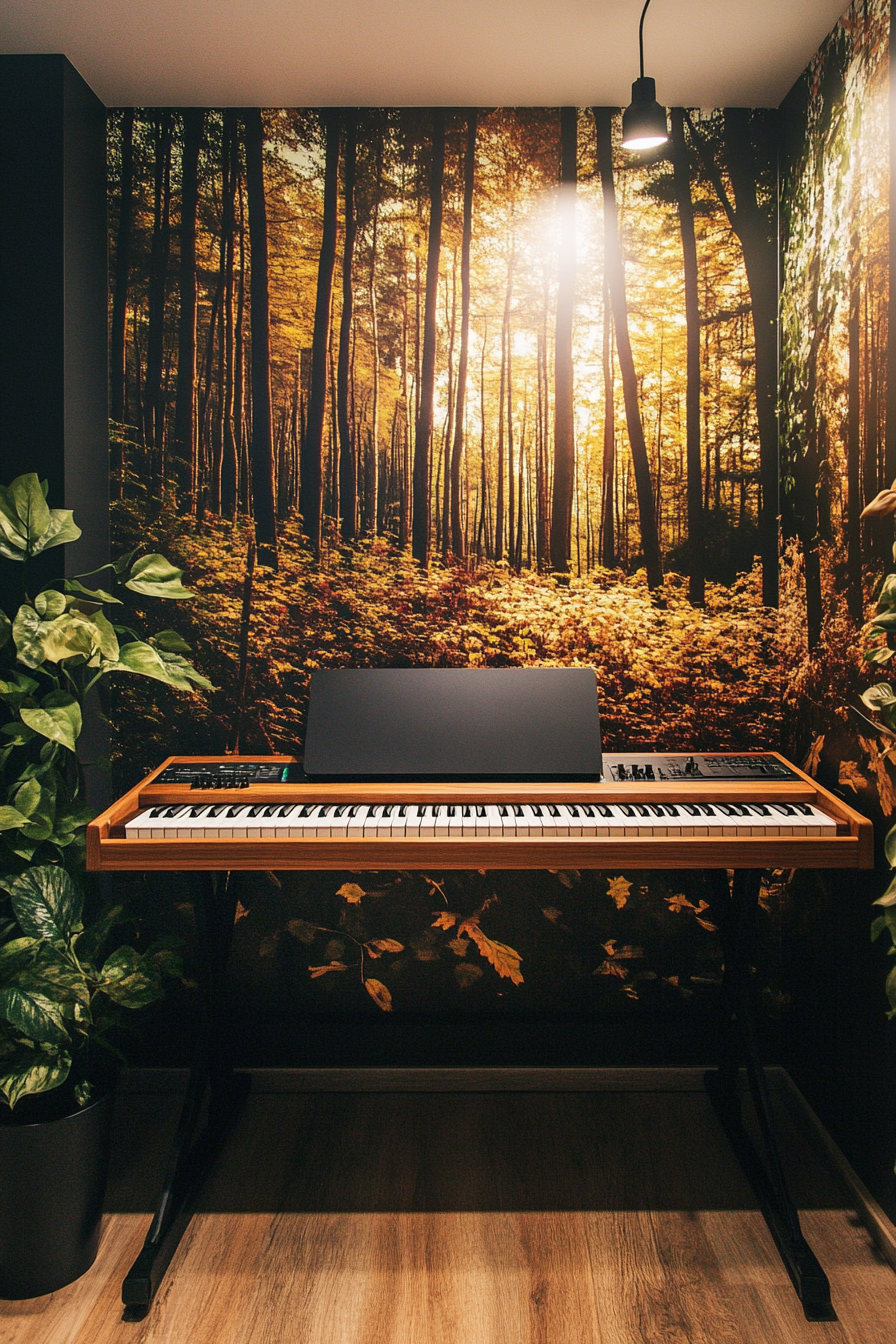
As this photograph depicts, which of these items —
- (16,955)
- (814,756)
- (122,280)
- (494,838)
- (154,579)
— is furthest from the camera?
(122,280)

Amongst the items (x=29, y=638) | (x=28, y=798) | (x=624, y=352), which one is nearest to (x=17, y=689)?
(x=29, y=638)

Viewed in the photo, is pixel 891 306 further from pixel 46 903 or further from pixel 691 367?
pixel 46 903

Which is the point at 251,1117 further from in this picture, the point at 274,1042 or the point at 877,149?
the point at 877,149

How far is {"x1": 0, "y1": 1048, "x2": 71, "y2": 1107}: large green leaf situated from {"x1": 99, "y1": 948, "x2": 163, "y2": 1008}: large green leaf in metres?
0.15

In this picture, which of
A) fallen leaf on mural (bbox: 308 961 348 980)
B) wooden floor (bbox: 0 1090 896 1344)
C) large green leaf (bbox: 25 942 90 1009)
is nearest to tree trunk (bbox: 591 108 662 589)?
fallen leaf on mural (bbox: 308 961 348 980)

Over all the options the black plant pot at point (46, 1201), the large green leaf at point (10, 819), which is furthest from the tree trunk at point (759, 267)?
the black plant pot at point (46, 1201)

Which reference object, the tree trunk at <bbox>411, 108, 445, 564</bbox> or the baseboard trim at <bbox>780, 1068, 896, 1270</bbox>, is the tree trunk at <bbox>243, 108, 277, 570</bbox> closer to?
the tree trunk at <bbox>411, 108, 445, 564</bbox>

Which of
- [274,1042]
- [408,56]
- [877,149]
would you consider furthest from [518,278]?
[274,1042]

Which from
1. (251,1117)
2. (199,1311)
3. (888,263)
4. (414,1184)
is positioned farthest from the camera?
(251,1117)

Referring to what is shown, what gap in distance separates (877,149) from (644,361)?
729 mm

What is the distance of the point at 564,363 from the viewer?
2428mm

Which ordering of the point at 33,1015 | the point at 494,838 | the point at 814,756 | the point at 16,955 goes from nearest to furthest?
the point at 33,1015
the point at 16,955
the point at 494,838
the point at 814,756

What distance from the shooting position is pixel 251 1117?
2.33m

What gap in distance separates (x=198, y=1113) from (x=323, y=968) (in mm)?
495
